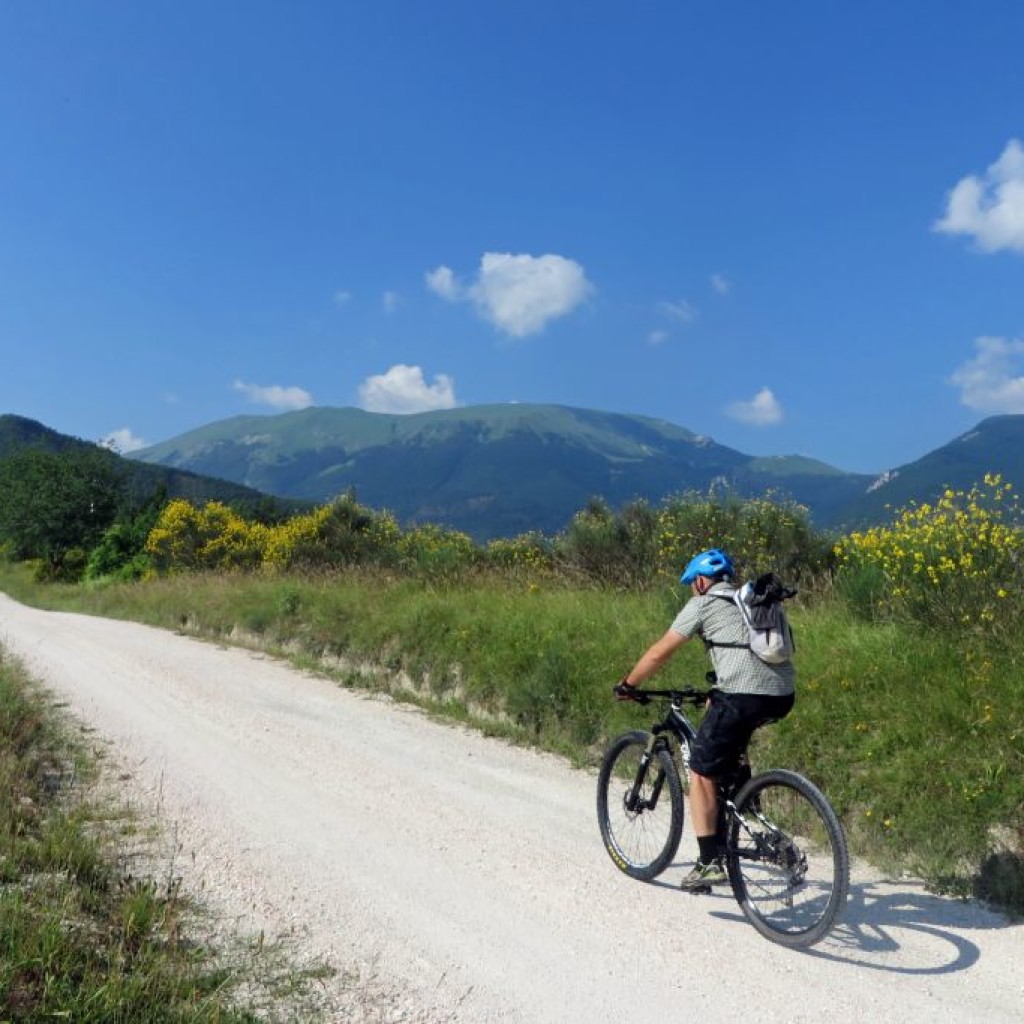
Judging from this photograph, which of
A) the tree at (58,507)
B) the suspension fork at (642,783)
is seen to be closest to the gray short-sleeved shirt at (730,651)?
the suspension fork at (642,783)

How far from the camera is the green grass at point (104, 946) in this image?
147 inches

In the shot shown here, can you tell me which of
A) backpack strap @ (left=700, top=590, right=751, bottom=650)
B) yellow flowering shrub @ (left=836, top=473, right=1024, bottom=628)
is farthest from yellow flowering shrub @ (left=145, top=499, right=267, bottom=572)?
backpack strap @ (left=700, top=590, right=751, bottom=650)

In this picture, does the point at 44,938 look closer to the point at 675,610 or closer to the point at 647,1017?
the point at 647,1017

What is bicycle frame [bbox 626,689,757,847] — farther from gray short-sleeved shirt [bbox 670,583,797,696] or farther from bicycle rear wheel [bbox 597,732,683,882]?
gray short-sleeved shirt [bbox 670,583,797,696]

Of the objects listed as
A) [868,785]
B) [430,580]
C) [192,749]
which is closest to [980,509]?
[868,785]

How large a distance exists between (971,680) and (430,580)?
1127 cm

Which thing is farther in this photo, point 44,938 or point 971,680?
point 971,680

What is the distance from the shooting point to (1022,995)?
434 cm

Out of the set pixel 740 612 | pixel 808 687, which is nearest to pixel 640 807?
pixel 740 612

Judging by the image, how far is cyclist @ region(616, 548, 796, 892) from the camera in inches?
209

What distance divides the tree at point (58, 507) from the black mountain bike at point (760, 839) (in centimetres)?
5901

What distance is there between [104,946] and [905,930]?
4426mm

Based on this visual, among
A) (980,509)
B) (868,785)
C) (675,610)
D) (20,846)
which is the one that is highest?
(980,509)

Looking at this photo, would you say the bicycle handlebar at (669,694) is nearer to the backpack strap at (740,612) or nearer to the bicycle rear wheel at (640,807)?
the bicycle rear wheel at (640,807)
